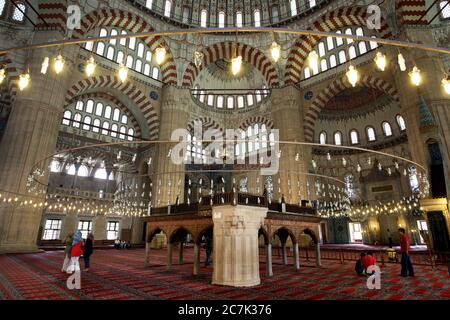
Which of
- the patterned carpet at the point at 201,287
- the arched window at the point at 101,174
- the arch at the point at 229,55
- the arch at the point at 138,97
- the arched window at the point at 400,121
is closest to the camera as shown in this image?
the patterned carpet at the point at 201,287

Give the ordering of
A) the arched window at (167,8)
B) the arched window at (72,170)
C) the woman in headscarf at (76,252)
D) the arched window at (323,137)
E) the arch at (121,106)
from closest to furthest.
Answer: the woman in headscarf at (76,252), the arched window at (167,8), the arch at (121,106), the arched window at (72,170), the arched window at (323,137)

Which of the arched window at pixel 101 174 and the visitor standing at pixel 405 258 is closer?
the visitor standing at pixel 405 258

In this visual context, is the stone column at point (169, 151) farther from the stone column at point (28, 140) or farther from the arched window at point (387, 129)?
the arched window at point (387, 129)

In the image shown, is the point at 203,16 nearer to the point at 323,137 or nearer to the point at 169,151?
the point at 169,151

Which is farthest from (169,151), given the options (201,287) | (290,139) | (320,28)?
(320,28)

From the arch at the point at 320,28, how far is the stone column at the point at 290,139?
4.34ft

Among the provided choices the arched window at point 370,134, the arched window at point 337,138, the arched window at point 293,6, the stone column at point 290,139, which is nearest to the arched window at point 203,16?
the arched window at point 293,6

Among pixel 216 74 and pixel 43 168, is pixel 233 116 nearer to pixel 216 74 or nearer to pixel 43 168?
pixel 216 74

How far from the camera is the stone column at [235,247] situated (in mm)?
5125

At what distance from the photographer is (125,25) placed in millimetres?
15828

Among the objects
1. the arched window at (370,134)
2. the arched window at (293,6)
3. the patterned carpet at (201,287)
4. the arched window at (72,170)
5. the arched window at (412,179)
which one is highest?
the arched window at (293,6)

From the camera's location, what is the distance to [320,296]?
167 inches

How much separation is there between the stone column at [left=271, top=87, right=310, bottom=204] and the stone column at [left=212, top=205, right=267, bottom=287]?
8.91 meters

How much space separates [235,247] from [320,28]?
15972mm
